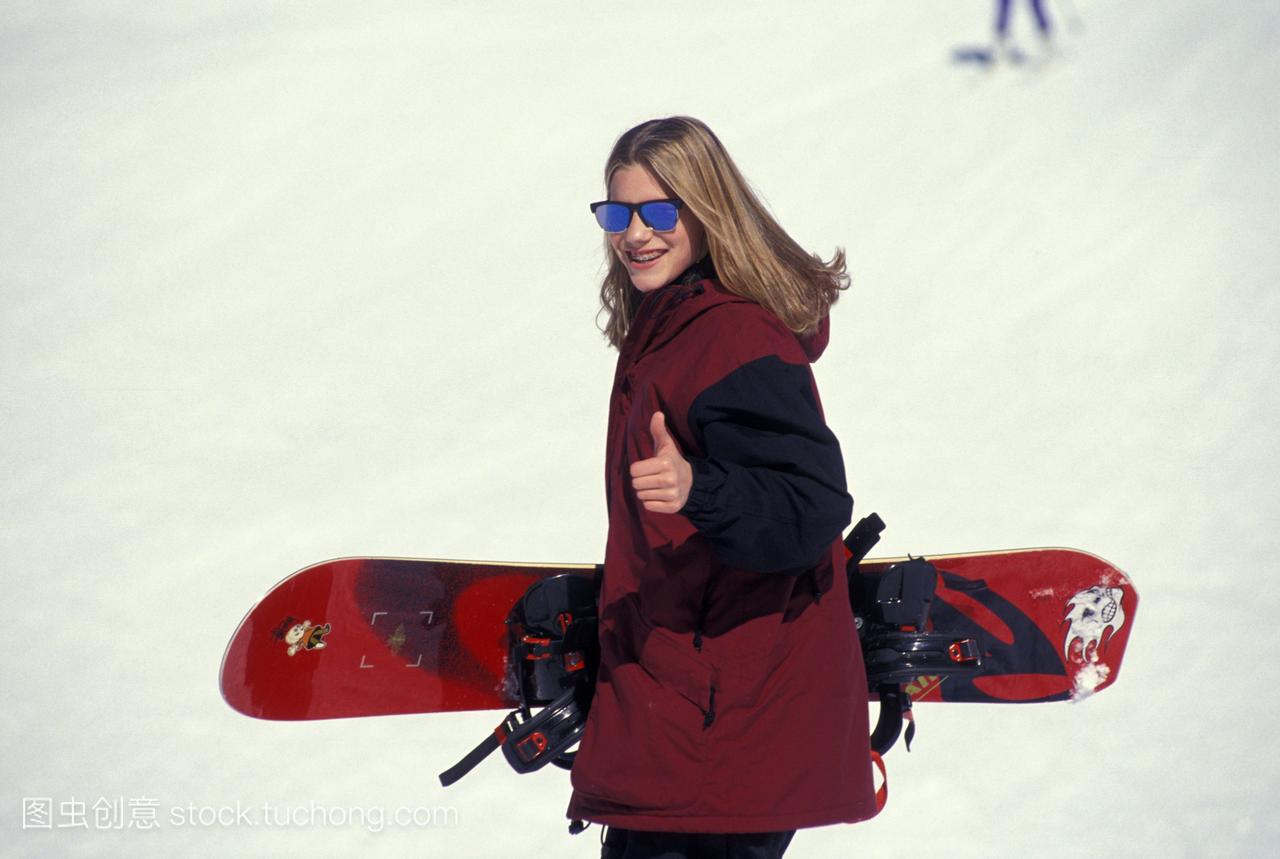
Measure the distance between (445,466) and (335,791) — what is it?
3.68 ft

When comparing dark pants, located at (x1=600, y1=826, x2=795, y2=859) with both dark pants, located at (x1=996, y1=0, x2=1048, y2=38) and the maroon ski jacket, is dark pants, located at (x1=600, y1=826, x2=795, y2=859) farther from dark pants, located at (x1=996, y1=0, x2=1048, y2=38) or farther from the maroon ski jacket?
dark pants, located at (x1=996, y1=0, x2=1048, y2=38)

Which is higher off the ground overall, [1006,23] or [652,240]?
[1006,23]

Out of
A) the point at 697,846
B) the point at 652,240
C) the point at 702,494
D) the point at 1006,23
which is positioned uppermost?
the point at 1006,23

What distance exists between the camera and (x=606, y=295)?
2.00 meters

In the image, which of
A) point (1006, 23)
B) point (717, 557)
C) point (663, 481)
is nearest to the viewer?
point (663, 481)

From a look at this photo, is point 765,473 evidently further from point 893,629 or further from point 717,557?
point 893,629

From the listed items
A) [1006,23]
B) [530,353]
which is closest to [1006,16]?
[1006,23]

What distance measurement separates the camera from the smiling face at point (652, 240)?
5.59 feet

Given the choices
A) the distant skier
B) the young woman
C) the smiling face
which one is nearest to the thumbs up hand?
the young woman

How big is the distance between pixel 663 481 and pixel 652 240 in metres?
0.46

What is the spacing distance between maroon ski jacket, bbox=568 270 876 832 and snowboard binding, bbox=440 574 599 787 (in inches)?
10.0

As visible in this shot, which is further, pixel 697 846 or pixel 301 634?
pixel 301 634

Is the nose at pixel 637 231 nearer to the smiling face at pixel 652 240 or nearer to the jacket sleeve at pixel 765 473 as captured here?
the smiling face at pixel 652 240

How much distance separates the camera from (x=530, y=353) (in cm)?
395
